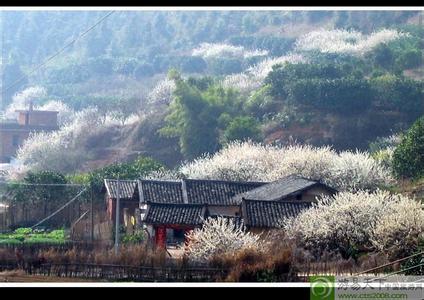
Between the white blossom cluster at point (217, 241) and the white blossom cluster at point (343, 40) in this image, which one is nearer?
the white blossom cluster at point (217, 241)

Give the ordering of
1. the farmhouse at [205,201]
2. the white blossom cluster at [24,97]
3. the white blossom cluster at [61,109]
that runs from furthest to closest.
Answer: the white blossom cluster at [24,97]
the white blossom cluster at [61,109]
the farmhouse at [205,201]

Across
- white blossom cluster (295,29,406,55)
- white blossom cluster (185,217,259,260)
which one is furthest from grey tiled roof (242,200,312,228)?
white blossom cluster (295,29,406,55)

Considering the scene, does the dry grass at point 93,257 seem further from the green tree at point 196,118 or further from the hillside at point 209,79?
the green tree at point 196,118

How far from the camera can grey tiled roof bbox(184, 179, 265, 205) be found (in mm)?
29812

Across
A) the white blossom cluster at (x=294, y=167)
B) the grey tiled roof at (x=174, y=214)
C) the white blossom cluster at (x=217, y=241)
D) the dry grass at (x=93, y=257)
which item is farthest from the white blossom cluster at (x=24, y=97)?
the dry grass at (x=93, y=257)

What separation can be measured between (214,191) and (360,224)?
6678mm

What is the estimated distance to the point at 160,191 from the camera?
98.7 feet

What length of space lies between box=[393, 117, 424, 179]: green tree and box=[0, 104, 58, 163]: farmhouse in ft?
97.8

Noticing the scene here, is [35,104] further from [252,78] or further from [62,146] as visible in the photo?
[62,146]

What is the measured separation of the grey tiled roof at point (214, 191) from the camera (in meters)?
29.8

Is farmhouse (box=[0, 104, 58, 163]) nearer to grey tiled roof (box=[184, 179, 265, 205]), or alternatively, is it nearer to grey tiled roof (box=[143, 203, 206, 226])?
grey tiled roof (box=[184, 179, 265, 205])

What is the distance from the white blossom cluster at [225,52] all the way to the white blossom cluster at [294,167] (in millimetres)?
43635

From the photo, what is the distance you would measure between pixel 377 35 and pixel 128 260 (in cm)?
4868

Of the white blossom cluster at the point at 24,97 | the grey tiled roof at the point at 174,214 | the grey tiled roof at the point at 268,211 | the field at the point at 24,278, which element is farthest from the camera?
the white blossom cluster at the point at 24,97
